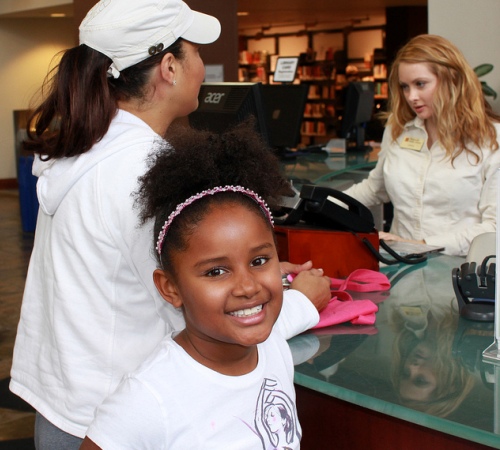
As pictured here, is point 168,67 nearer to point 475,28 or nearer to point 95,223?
point 95,223

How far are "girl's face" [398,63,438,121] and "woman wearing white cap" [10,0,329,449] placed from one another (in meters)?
1.49

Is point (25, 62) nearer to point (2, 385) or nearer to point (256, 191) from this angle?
point (2, 385)

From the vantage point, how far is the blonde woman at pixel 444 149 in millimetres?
2867

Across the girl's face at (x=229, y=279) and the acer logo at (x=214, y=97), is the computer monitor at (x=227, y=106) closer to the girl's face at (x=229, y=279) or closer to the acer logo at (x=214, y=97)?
the acer logo at (x=214, y=97)

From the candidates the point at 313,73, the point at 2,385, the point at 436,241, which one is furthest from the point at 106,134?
the point at 313,73

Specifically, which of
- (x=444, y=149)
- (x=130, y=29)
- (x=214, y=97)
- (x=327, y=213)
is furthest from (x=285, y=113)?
(x=130, y=29)

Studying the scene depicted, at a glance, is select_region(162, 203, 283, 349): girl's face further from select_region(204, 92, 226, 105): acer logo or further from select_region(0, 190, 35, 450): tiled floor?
select_region(204, 92, 226, 105): acer logo

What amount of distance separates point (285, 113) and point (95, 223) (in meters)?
4.08

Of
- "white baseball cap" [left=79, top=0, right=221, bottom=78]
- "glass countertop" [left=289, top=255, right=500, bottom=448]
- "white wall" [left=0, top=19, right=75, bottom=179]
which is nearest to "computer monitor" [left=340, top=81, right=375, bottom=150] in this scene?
"glass countertop" [left=289, top=255, right=500, bottom=448]

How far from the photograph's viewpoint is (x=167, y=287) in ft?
4.30

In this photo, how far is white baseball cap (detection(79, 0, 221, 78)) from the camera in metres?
1.57

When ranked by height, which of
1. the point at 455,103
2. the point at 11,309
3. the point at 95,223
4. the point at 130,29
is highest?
the point at 130,29

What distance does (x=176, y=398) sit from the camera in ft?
3.86

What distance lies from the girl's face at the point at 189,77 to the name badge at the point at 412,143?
4.93 feet
